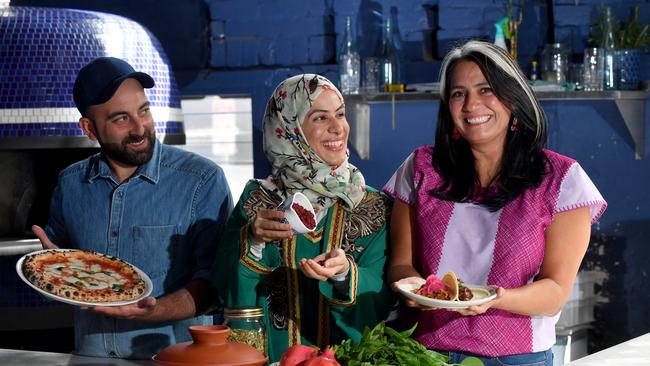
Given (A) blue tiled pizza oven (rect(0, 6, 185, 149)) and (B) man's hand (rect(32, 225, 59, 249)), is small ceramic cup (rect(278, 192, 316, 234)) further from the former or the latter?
(A) blue tiled pizza oven (rect(0, 6, 185, 149))

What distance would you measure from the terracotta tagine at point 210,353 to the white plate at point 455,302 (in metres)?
0.35

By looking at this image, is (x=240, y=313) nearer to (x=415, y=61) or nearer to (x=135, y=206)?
(x=135, y=206)

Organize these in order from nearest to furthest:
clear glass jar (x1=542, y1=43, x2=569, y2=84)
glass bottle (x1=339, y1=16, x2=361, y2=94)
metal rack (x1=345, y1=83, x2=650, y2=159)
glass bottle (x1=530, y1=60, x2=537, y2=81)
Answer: metal rack (x1=345, y1=83, x2=650, y2=159), clear glass jar (x1=542, y1=43, x2=569, y2=84), glass bottle (x1=530, y1=60, x2=537, y2=81), glass bottle (x1=339, y1=16, x2=361, y2=94)

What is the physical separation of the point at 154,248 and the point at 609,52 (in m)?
2.44

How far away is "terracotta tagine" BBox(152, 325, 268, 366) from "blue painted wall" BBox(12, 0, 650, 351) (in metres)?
2.96

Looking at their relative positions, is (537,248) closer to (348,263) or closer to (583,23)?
(348,263)

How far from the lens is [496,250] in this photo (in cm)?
244

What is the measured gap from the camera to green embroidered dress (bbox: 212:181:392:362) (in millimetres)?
2531

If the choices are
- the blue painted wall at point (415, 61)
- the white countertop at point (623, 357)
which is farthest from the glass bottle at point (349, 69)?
the white countertop at point (623, 357)

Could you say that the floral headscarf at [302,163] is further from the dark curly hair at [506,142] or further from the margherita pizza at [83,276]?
the margherita pizza at [83,276]

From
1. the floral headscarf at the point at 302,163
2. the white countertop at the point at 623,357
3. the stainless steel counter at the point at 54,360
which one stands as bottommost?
the stainless steel counter at the point at 54,360

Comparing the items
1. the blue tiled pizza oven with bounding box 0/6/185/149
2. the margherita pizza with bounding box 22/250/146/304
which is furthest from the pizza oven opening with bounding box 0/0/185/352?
the margherita pizza with bounding box 22/250/146/304

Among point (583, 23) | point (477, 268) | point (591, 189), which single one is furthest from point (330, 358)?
point (583, 23)

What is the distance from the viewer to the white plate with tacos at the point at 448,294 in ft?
6.96
